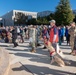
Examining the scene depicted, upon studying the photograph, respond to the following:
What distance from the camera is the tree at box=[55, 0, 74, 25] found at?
5950 centimetres

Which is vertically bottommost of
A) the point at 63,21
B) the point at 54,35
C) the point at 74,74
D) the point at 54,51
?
the point at 74,74

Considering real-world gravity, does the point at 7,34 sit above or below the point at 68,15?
below

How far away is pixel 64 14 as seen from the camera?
5950 centimetres

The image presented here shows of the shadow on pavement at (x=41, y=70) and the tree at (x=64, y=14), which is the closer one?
the shadow on pavement at (x=41, y=70)

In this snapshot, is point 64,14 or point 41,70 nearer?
point 41,70

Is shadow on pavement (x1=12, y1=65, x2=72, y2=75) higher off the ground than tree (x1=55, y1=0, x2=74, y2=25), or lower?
lower

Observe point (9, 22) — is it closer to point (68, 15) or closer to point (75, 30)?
point (68, 15)

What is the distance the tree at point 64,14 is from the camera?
59500 millimetres

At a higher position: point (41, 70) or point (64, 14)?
point (64, 14)

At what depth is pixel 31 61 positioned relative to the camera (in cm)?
978

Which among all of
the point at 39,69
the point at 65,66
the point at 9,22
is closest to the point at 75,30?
the point at 65,66

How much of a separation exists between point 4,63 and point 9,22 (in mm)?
126916

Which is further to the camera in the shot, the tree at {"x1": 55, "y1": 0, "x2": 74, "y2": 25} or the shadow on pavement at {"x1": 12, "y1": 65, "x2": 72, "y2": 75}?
the tree at {"x1": 55, "y1": 0, "x2": 74, "y2": 25}

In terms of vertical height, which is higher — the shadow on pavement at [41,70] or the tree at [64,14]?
the tree at [64,14]
